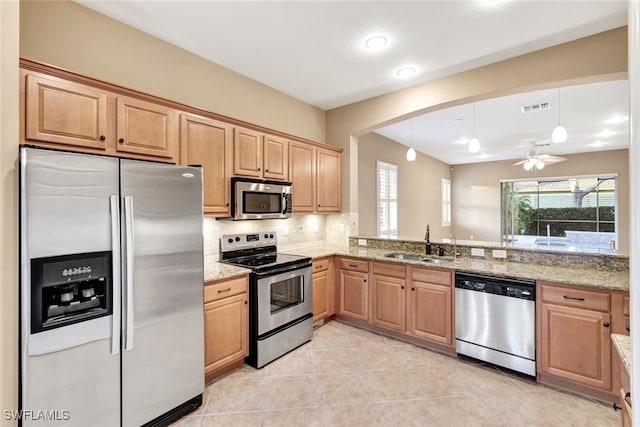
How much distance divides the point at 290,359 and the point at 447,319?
1.58 meters

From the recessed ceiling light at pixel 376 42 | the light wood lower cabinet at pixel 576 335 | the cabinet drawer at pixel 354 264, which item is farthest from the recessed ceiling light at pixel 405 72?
the light wood lower cabinet at pixel 576 335

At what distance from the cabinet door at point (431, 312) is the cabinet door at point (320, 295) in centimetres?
102

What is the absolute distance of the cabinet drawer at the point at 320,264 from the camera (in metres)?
3.57

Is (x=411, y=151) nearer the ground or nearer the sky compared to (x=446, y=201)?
nearer the sky

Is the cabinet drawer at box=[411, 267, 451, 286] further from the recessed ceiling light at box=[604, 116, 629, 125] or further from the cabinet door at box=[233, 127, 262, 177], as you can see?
the recessed ceiling light at box=[604, 116, 629, 125]

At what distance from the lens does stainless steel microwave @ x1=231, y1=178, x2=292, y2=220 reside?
2.98m

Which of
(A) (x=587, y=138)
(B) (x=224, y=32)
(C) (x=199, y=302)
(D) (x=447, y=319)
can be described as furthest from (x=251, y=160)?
(A) (x=587, y=138)

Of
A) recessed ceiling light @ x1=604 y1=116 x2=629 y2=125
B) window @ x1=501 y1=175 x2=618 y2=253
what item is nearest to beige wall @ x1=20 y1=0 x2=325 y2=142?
recessed ceiling light @ x1=604 y1=116 x2=629 y2=125

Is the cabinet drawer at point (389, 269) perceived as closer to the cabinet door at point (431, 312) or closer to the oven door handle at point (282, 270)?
the cabinet door at point (431, 312)

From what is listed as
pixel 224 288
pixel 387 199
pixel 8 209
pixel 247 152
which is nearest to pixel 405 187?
pixel 387 199

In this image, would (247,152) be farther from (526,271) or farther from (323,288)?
(526,271)

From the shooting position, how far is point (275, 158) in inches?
136

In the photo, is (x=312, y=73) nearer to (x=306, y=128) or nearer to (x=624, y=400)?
(x=306, y=128)

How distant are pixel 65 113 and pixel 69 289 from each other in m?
1.13
